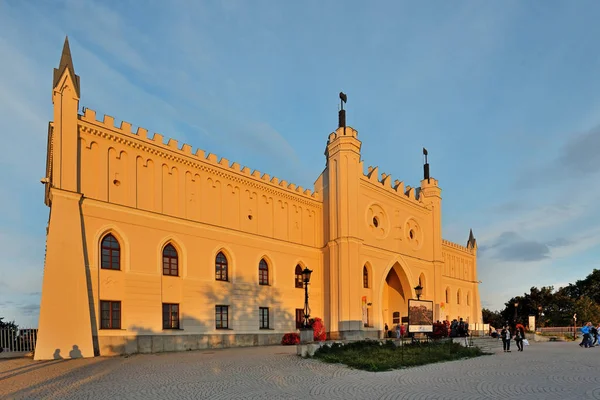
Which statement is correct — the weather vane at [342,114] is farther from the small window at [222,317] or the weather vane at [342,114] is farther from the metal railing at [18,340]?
the metal railing at [18,340]

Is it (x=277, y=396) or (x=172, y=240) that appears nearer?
(x=277, y=396)

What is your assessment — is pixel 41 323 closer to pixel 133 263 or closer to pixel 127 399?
pixel 133 263

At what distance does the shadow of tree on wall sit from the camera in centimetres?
2086

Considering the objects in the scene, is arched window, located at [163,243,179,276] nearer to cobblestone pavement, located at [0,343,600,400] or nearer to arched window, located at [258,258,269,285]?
arched window, located at [258,258,269,285]

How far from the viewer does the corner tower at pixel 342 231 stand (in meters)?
29.8

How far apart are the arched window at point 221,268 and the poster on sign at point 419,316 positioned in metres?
11.3

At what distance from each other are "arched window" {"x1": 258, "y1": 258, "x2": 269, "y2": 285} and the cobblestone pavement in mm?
11079

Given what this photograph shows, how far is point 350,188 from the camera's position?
31531mm

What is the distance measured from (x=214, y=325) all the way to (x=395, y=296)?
62.2 feet

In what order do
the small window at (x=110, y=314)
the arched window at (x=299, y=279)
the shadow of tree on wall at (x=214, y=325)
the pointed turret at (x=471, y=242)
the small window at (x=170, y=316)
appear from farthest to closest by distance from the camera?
the pointed turret at (x=471, y=242), the arched window at (x=299, y=279), the small window at (x=170, y=316), the shadow of tree on wall at (x=214, y=325), the small window at (x=110, y=314)

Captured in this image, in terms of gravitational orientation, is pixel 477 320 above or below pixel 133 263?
below

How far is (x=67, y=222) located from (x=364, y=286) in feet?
67.1

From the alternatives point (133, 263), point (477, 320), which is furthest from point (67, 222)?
point (477, 320)

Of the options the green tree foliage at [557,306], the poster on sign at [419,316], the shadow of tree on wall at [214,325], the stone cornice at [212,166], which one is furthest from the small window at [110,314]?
the green tree foliage at [557,306]
